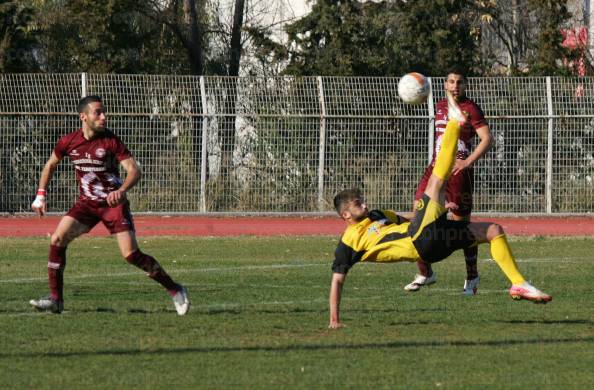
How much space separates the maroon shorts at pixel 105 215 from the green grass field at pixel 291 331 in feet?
2.53

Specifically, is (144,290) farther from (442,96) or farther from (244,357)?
(442,96)

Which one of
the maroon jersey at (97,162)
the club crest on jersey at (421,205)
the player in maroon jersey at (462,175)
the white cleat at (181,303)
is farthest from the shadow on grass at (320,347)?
the player in maroon jersey at (462,175)

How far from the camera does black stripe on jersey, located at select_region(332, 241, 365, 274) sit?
9.73 metres

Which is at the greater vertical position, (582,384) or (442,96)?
(442,96)

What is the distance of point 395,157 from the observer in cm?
2672

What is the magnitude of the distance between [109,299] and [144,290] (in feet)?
3.63

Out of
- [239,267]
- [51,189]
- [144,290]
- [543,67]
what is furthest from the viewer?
[543,67]

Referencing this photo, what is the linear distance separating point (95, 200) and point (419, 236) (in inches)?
121

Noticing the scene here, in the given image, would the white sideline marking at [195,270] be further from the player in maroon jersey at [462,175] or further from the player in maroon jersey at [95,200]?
the player in maroon jersey at [462,175]

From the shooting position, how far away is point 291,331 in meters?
9.69

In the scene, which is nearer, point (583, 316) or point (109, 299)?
point (583, 316)

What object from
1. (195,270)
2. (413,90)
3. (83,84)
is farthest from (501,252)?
(83,84)

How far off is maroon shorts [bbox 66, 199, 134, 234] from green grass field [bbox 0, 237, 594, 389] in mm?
771

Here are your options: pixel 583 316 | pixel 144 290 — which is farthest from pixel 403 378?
pixel 144 290
